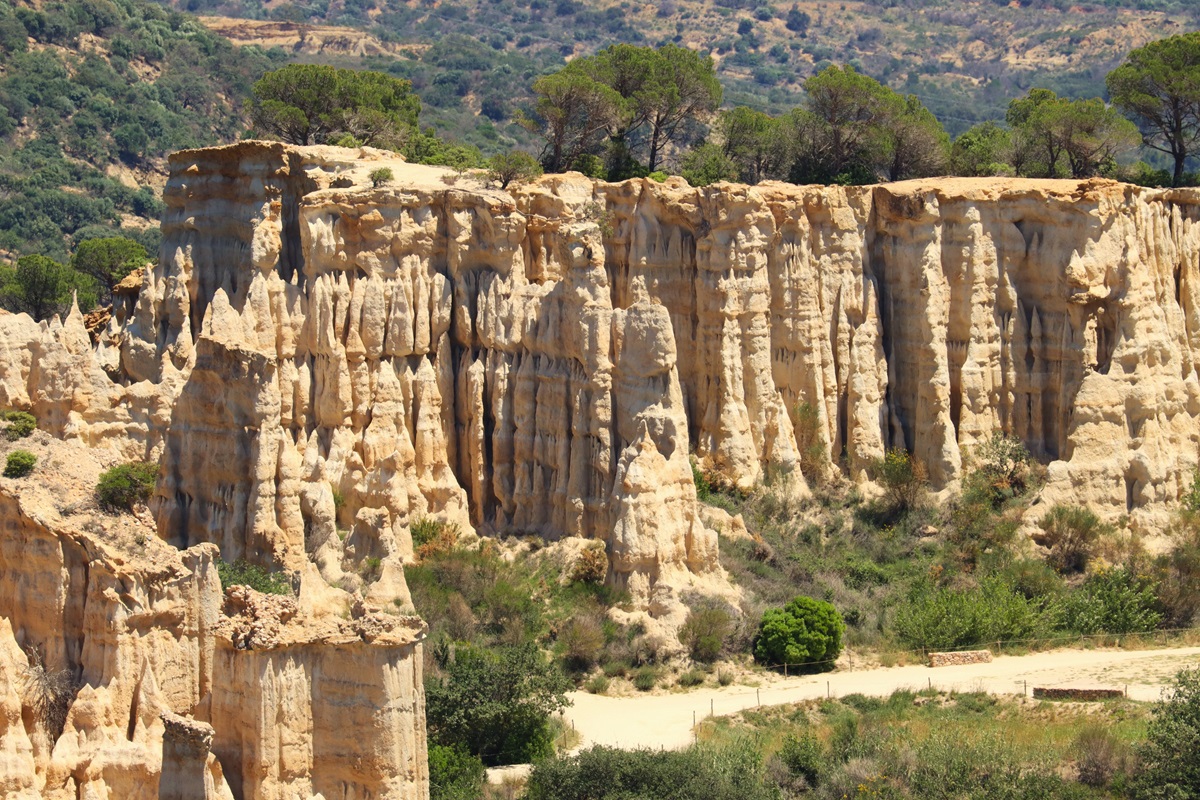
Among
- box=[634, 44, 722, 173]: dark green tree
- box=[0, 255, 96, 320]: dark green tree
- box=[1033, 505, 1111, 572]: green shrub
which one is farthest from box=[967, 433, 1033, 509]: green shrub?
box=[0, 255, 96, 320]: dark green tree

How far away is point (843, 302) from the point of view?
51.0m

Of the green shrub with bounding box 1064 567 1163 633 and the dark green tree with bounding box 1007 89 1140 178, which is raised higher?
the dark green tree with bounding box 1007 89 1140 178

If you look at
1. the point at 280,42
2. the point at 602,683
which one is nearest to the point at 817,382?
the point at 602,683

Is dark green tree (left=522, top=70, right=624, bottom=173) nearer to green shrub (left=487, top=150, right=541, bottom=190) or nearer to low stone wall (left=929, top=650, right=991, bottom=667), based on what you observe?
green shrub (left=487, top=150, right=541, bottom=190)

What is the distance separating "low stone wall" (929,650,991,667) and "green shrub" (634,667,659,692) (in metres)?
6.22

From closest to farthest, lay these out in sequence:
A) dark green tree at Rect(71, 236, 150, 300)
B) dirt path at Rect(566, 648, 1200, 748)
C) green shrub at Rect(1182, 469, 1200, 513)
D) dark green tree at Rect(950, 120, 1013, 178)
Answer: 1. dirt path at Rect(566, 648, 1200, 748)
2. green shrub at Rect(1182, 469, 1200, 513)
3. dark green tree at Rect(950, 120, 1013, 178)
4. dark green tree at Rect(71, 236, 150, 300)

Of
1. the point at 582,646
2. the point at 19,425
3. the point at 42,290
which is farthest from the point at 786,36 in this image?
the point at 19,425

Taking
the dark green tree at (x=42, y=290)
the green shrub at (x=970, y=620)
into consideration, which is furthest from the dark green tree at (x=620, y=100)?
the green shrub at (x=970, y=620)

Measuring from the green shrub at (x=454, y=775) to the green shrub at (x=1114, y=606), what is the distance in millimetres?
15708

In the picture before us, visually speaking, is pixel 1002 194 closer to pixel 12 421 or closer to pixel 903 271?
pixel 903 271

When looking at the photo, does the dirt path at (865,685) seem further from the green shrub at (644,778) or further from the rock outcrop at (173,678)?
the rock outcrop at (173,678)

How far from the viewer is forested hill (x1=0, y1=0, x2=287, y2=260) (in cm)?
8119

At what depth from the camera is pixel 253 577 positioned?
40000mm

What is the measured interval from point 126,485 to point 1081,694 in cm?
1972
